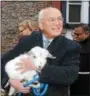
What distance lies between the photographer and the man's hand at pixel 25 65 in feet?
8.70

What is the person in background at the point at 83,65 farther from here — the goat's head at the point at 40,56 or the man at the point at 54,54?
the goat's head at the point at 40,56

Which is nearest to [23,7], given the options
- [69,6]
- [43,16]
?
[69,6]

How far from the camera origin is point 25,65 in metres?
Answer: 2.66

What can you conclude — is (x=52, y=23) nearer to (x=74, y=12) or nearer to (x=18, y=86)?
(x=18, y=86)

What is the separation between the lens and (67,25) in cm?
1148

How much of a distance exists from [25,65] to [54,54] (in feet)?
0.67

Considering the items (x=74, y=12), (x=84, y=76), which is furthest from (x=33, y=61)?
(x=74, y=12)

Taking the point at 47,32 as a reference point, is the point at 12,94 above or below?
below

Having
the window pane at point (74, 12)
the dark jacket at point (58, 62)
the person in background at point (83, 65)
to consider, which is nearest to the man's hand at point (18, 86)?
the dark jacket at point (58, 62)

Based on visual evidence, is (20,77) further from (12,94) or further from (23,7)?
(23,7)

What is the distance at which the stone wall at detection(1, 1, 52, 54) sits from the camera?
470 inches

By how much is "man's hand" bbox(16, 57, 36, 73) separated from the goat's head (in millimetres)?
26

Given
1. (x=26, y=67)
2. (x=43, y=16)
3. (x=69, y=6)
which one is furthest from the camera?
(x=69, y=6)

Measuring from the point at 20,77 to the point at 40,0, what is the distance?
365 inches
